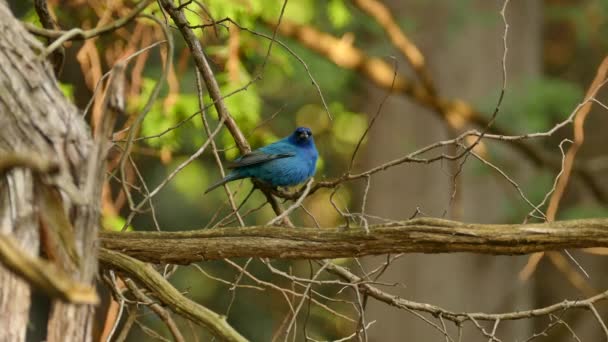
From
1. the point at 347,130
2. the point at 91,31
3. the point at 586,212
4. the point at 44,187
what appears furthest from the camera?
the point at 347,130

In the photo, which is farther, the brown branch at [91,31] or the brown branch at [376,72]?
the brown branch at [376,72]

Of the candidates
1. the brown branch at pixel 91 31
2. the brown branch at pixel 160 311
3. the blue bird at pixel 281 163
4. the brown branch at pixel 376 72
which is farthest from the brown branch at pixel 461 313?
the brown branch at pixel 376 72

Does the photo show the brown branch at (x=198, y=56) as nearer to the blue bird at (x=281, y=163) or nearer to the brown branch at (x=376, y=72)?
the blue bird at (x=281, y=163)

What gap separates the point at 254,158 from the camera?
18.9ft

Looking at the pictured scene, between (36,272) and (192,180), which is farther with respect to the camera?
(192,180)

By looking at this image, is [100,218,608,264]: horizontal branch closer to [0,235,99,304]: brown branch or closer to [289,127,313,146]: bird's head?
[0,235,99,304]: brown branch

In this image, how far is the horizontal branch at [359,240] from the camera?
338 centimetres

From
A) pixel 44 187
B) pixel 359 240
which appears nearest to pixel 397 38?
pixel 359 240

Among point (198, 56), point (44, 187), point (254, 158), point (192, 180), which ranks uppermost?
point (192, 180)

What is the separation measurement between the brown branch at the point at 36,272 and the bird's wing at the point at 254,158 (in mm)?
2891

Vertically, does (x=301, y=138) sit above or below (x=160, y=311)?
above

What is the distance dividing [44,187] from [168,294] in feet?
2.84

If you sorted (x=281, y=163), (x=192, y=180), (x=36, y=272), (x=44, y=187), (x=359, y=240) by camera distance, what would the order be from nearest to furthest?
(x=36, y=272), (x=44, y=187), (x=359, y=240), (x=281, y=163), (x=192, y=180)

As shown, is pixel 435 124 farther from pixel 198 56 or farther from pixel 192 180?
pixel 198 56
